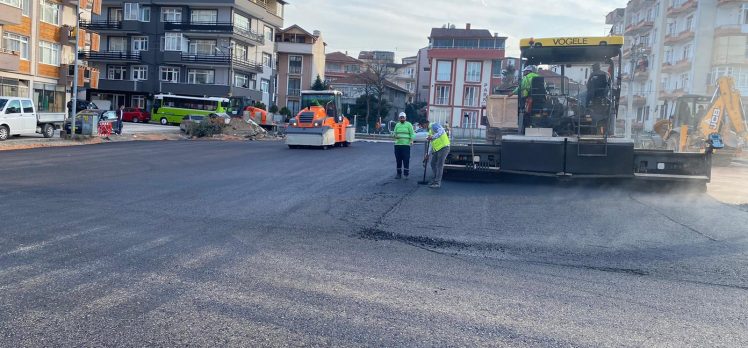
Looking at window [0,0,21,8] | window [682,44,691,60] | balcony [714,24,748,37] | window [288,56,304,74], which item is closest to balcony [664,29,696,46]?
window [682,44,691,60]

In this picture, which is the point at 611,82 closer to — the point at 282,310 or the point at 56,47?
the point at 282,310

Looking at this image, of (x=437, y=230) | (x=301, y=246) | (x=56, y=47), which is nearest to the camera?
(x=301, y=246)

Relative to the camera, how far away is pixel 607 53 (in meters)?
14.4

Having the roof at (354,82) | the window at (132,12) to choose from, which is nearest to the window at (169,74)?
the window at (132,12)

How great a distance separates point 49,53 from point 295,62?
137ft

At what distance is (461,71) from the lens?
7350cm

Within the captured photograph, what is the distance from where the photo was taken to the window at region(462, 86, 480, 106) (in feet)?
242

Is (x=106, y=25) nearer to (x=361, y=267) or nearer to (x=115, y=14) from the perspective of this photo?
(x=115, y=14)

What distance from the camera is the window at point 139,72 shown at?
2483 inches

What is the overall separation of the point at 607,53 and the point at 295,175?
26.3 feet

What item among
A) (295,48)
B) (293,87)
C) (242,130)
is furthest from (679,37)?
(293,87)

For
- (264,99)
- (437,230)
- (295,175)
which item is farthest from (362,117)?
(437,230)

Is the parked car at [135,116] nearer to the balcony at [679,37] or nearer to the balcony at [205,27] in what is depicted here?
the balcony at [205,27]

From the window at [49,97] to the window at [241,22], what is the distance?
878 inches
